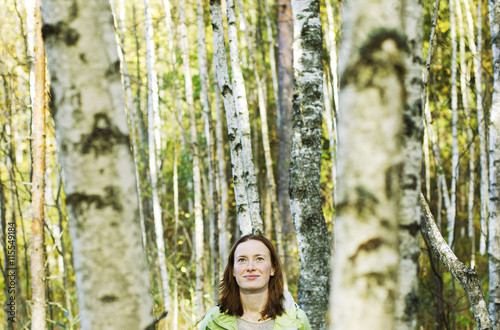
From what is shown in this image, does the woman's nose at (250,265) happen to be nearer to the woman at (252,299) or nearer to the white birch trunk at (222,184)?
the woman at (252,299)

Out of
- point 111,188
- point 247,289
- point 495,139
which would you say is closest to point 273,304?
point 247,289

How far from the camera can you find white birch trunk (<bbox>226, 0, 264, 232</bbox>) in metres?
4.65

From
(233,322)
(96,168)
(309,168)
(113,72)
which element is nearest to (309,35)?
(309,168)

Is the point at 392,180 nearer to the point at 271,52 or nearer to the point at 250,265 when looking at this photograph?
the point at 250,265

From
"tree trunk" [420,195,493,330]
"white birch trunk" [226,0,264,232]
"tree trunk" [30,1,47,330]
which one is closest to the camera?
"tree trunk" [420,195,493,330]

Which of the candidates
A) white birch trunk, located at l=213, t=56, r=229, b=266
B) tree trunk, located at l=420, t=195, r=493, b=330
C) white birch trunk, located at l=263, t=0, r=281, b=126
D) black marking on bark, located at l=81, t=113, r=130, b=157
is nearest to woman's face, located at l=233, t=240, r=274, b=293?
tree trunk, located at l=420, t=195, r=493, b=330

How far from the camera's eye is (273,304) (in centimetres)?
257

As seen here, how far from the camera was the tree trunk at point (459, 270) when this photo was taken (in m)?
2.93

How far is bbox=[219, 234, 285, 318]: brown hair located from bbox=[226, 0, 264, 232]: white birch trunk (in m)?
1.81

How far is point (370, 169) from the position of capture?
885mm

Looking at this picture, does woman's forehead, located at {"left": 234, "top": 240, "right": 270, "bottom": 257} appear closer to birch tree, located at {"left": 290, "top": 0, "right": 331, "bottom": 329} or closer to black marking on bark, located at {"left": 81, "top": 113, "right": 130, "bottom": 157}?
birch tree, located at {"left": 290, "top": 0, "right": 331, "bottom": 329}

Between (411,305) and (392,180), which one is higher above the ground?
(392,180)

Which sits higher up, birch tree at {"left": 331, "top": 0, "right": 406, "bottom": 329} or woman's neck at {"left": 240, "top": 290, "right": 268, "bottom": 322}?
birch tree at {"left": 331, "top": 0, "right": 406, "bottom": 329}

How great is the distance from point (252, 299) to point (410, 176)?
5.76 feet
